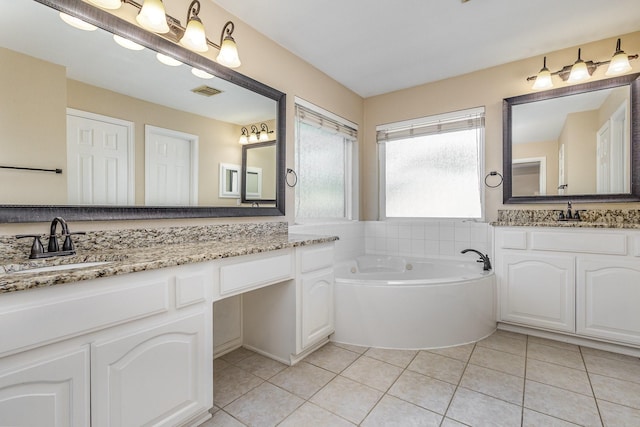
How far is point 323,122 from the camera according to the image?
2994 millimetres

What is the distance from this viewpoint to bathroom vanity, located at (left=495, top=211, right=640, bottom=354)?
2123 mm

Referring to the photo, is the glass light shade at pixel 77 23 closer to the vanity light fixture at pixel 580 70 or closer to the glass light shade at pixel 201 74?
the glass light shade at pixel 201 74

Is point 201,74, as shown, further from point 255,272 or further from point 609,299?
point 609,299

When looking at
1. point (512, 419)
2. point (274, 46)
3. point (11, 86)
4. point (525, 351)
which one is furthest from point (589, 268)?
point (11, 86)

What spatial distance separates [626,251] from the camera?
212 centimetres

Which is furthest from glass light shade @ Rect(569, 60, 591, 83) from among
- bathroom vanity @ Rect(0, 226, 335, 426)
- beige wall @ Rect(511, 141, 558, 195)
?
bathroom vanity @ Rect(0, 226, 335, 426)

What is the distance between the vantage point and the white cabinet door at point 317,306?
2.06 m

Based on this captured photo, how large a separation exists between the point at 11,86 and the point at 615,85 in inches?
148

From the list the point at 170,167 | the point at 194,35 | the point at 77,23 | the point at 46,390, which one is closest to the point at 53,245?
the point at 46,390

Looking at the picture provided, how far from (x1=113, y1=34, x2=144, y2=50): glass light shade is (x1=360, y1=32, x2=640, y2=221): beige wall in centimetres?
253

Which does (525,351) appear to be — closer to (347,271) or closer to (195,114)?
(347,271)

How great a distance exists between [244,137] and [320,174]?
3.51 ft

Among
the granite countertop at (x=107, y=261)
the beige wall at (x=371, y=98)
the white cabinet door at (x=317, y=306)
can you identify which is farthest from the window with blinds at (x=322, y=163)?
the granite countertop at (x=107, y=261)

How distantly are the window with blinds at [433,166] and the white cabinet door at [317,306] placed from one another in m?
1.57
